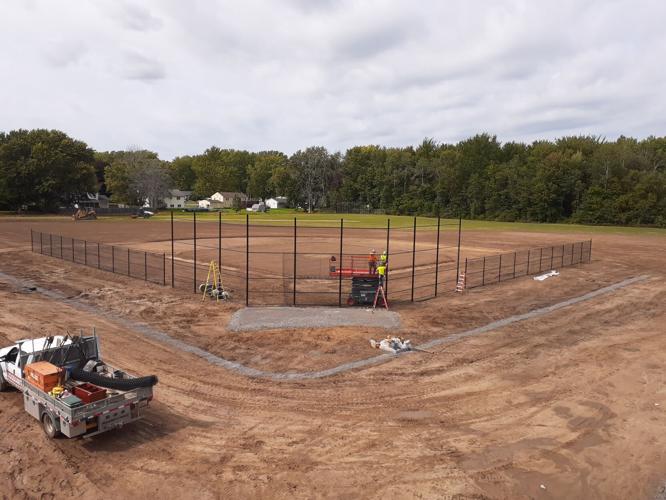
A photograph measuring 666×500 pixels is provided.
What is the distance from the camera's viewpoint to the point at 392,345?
15.9m

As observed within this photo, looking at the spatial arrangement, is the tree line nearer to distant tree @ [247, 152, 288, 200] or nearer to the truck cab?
distant tree @ [247, 152, 288, 200]

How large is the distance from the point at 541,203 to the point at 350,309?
9084 cm

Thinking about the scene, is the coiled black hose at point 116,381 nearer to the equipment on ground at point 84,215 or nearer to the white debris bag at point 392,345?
the white debris bag at point 392,345

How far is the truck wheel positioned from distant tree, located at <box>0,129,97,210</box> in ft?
310

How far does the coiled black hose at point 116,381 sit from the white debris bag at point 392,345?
7.93 m

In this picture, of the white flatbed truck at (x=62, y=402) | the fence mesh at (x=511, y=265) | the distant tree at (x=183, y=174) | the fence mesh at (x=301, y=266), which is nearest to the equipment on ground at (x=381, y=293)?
the fence mesh at (x=301, y=266)

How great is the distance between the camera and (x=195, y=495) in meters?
7.99

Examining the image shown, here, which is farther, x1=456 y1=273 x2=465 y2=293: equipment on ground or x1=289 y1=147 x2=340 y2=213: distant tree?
x1=289 y1=147 x2=340 y2=213: distant tree

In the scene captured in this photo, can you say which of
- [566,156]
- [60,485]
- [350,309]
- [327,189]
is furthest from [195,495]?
[327,189]

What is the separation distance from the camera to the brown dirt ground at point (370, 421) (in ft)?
27.8

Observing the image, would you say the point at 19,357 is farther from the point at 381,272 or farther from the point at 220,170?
the point at 220,170

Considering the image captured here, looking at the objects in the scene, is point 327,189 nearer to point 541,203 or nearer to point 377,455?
point 541,203

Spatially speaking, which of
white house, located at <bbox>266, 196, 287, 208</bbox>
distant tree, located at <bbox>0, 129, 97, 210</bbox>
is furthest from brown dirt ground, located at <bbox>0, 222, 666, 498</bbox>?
white house, located at <bbox>266, 196, 287, 208</bbox>

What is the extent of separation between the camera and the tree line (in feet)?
297
